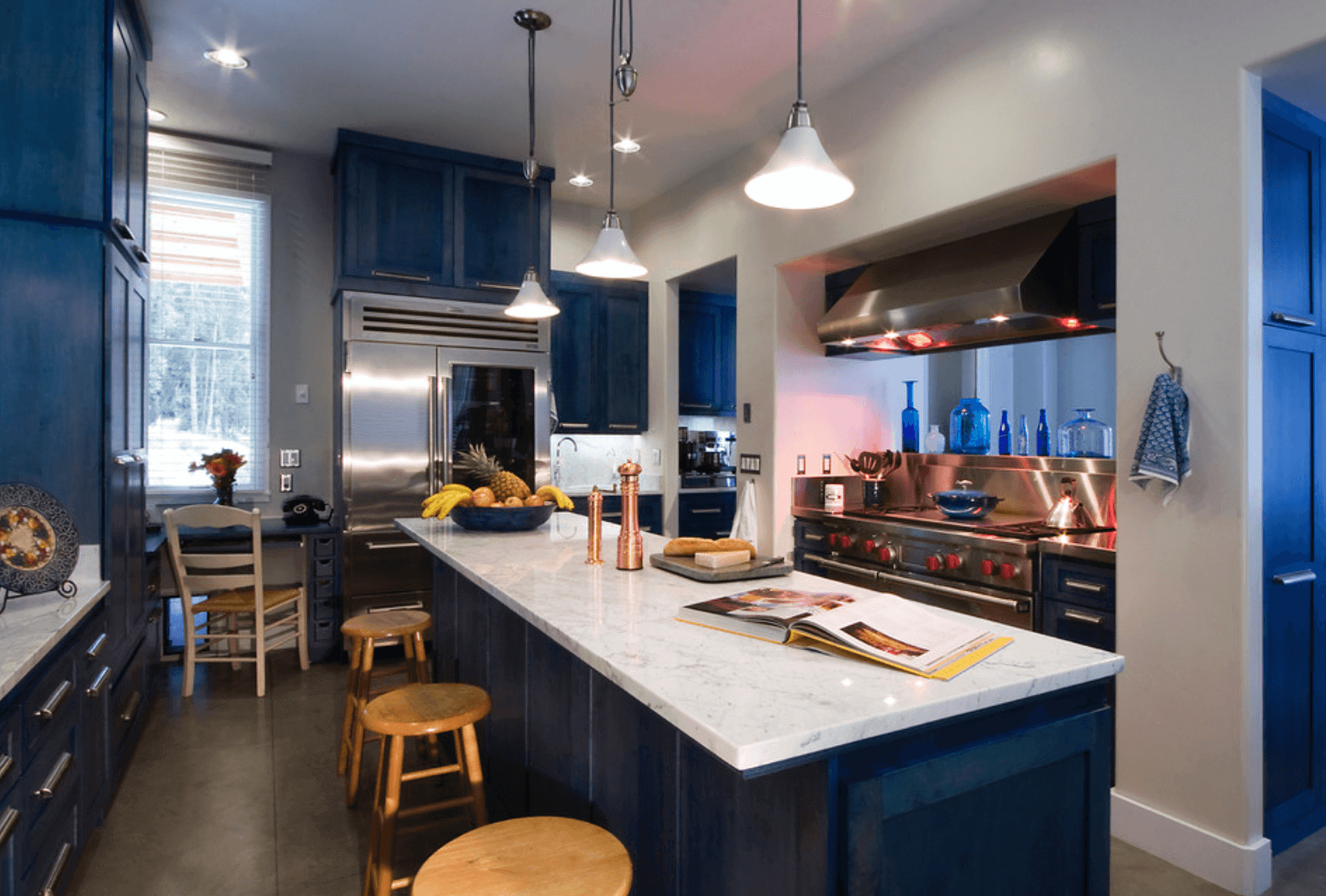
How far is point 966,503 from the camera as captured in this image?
138 inches

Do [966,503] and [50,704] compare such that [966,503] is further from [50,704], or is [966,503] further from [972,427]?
[50,704]

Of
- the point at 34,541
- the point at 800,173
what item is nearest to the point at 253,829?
the point at 34,541

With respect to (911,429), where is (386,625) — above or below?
below

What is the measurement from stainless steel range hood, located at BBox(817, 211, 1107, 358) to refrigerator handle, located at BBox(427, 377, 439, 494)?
7.49 feet

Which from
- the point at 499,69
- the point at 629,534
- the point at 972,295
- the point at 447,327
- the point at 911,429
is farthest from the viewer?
the point at 447,327

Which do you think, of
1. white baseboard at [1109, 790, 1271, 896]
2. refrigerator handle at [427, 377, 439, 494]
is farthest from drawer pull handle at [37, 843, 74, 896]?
white baseboard at [1109, 790, 1271, 896]

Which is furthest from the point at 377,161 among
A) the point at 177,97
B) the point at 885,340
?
the point at 885,340

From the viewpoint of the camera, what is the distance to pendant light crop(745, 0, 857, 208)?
5.73 feet

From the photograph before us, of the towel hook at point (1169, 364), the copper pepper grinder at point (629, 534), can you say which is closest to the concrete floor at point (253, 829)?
the copper pepper grinder at point (629, 534)

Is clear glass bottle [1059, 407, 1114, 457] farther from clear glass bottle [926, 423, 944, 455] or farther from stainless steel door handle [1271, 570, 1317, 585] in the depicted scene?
stainless steel door handle [1271, 570, 1317, 585]

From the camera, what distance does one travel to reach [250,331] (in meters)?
4.64

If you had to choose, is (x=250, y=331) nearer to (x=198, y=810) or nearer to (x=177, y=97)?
(x=177, y=97)

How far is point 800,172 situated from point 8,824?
2208mm

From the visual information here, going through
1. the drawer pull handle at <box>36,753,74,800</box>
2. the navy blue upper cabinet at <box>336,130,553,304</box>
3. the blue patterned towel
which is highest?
the navy blue upper cabinet at <box>336,130,553,304</box>
